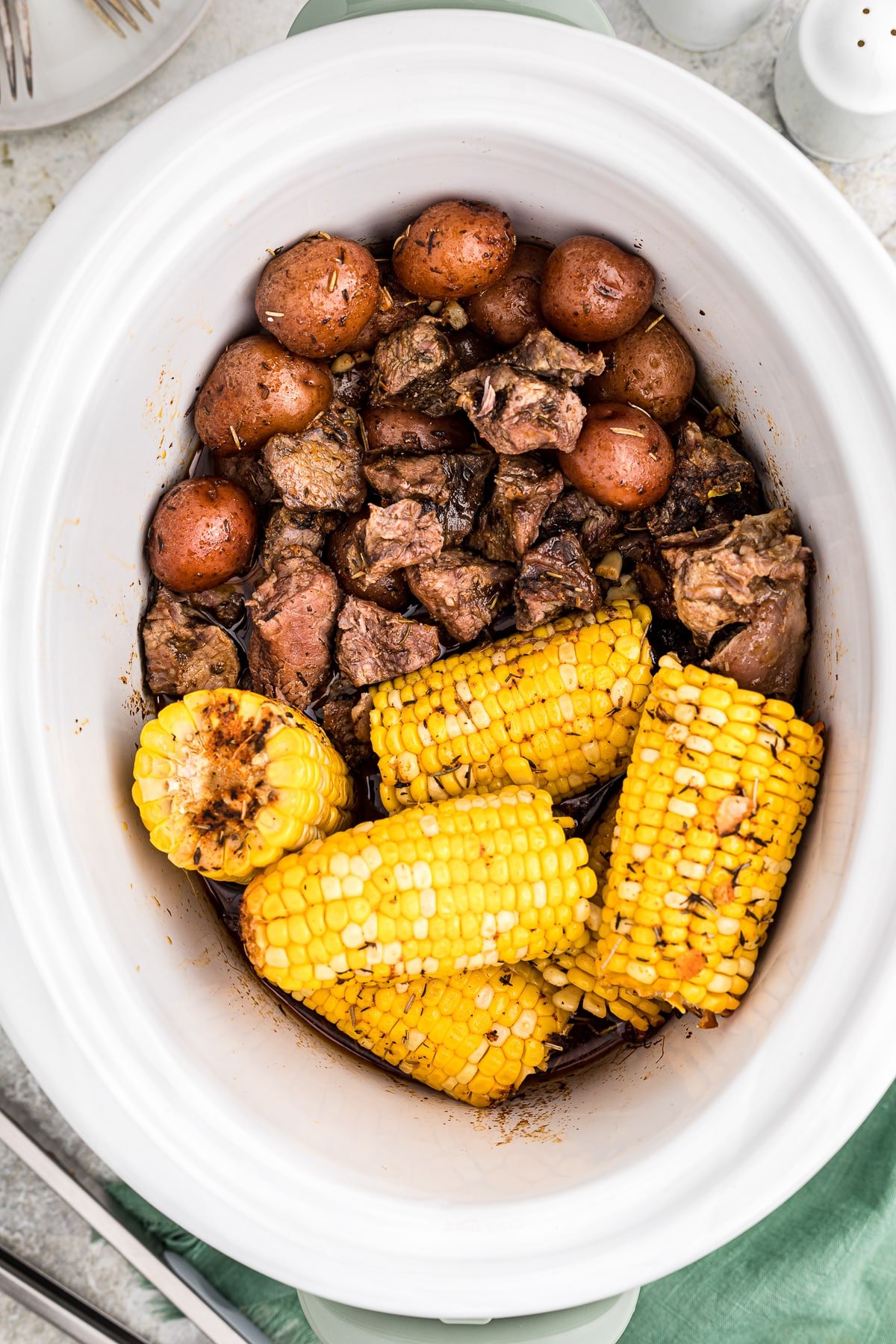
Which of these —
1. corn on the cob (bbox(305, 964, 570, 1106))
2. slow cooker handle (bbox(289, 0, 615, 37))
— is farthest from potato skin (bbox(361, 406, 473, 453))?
corn on the cob (bbox(305, 964, 570, 1106))

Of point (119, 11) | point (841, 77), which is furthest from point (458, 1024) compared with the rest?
point (119, 11)

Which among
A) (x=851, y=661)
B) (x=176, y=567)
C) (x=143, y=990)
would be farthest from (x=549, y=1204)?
(x=176, y=567)

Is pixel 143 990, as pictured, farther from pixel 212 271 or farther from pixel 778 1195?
pixel 212 271

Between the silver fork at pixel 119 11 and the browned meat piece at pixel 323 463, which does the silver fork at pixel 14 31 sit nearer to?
the silver fork at pixel 119 11

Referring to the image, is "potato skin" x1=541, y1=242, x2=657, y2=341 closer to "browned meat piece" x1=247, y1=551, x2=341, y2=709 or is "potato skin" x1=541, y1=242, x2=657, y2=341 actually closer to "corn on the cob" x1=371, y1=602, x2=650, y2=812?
"corn on the cob" x1=371, y1=602, x2=650, y2=812

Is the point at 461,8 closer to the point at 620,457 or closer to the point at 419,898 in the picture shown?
the point at 620,457

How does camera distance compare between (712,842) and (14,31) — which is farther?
(14,31)

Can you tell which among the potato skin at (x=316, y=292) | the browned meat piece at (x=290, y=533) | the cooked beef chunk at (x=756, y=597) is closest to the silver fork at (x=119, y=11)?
the potato skin at (x=316, y=292)
